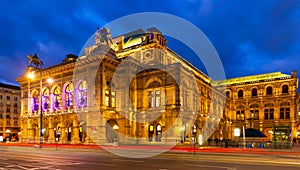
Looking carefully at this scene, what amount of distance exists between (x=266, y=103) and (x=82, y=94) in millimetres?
59048

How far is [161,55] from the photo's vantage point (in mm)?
68000

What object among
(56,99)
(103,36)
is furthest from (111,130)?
(103,36)

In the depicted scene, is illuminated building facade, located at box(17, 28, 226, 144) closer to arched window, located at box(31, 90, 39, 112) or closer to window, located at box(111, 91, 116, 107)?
Answer: window, located at box(111, 91, 116, 107)

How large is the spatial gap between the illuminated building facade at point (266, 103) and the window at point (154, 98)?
3694 centimetres

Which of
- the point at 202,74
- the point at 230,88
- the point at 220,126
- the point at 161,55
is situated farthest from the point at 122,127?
the point at 230,88

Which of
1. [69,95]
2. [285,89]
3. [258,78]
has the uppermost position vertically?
[258,78]

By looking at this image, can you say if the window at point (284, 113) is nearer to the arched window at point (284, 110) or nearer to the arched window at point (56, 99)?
the arched window at point (284, 110)

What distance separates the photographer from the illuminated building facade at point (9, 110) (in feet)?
313

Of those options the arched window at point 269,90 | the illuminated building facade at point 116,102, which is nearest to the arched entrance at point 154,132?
the illuminated building facade at point 116,102

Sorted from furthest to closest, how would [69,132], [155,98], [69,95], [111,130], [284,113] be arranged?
[284,113] < [69,132] < [69,95] < [155,98] < [111,130]

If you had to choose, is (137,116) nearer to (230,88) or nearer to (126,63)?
(126,63)

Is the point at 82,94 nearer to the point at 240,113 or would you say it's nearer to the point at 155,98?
the point at 155,98

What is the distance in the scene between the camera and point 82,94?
55688 mm

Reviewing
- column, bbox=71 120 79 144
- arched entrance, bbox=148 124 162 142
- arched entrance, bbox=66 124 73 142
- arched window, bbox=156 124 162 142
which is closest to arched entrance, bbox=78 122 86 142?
column, bbox=71 120 79 144
